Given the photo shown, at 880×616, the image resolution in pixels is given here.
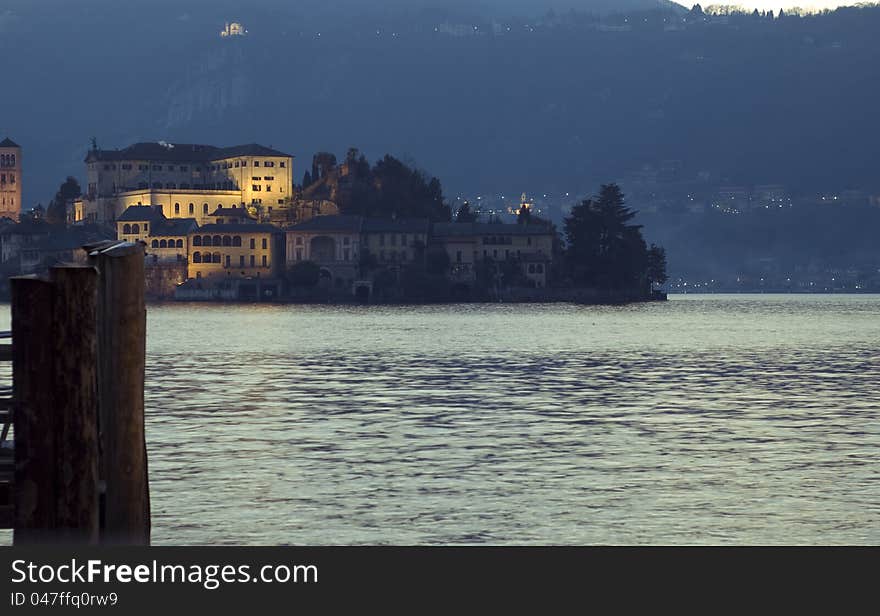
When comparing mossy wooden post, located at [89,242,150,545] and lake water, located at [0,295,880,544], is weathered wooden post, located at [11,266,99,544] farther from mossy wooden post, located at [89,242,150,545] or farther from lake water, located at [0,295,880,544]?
lake water, located at [0,295,880,544]

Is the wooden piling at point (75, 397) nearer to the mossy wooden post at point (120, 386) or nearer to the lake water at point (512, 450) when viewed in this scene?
the mossy wooden post at point (120, 386)

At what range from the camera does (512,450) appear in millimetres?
36125

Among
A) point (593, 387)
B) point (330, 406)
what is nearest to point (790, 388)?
point (593, 387)

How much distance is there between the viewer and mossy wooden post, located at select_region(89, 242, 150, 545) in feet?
51.4

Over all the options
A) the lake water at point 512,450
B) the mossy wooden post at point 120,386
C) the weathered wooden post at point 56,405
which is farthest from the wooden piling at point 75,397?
the lake water at point 512,450

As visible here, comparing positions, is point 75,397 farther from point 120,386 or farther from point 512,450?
point 512,450

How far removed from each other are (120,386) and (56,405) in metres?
2.19

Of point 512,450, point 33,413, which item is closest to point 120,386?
point 33,413

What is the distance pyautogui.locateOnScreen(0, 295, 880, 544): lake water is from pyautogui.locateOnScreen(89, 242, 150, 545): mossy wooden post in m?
7.34

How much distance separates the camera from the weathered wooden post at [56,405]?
13.5m

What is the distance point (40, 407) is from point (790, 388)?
164 ft

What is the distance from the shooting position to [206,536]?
23.3m
